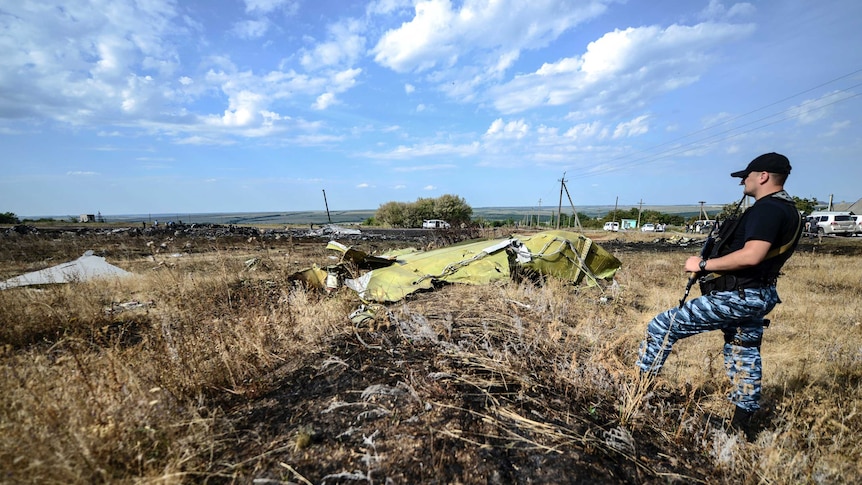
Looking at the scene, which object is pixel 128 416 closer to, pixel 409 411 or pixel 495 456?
pixel 409 411

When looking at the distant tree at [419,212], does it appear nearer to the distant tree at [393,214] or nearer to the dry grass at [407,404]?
the distant tree at [393,214]

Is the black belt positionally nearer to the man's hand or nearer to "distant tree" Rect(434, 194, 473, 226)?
the man's hand

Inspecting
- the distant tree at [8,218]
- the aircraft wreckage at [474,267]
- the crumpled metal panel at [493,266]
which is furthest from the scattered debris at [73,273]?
the distant tree at [8,218]

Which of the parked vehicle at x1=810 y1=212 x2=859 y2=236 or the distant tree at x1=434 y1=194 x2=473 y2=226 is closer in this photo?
the parked vehicle at x1=810 y1=212 x2=859 y2=236

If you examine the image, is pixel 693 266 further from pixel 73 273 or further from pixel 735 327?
pixel 73 273

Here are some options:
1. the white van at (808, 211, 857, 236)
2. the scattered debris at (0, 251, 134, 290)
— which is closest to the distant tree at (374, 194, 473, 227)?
the white van at (808, 211, 857, 236)

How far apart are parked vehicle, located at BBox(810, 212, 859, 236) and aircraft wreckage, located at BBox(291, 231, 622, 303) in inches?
1172

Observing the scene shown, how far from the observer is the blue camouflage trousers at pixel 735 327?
7.20 feet

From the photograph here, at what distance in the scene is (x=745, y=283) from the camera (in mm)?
2203

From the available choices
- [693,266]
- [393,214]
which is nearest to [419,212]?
[393,214]

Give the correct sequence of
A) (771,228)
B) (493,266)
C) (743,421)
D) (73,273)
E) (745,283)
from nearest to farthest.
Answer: (771,228), (745,283), (743,421), (493,266), (73,273)

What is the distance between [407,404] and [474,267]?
11.4ft

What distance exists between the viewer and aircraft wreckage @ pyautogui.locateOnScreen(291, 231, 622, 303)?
518 centimetres

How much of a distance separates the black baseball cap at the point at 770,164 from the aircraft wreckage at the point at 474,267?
10.5 feet
